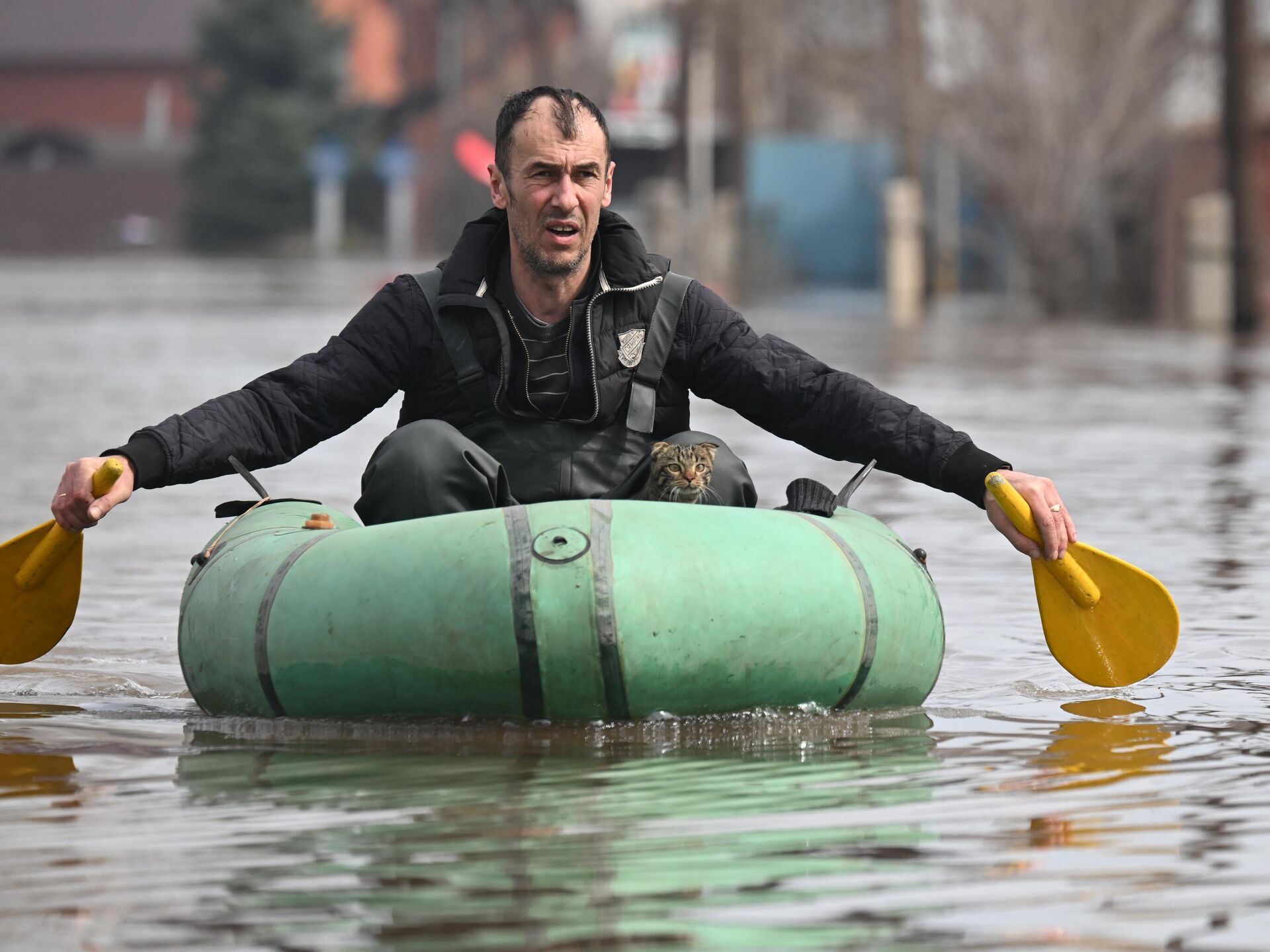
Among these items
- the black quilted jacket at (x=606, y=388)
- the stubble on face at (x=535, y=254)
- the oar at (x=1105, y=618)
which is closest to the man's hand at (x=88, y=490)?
the black quilted jacket at (x=606, y=388)

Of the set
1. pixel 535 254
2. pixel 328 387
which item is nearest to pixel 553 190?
pixel 535 254

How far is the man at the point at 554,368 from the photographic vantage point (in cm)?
612

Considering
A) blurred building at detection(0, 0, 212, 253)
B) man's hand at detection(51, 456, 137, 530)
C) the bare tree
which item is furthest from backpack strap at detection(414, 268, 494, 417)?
blurred building at detection(0, 0, 212, 253)

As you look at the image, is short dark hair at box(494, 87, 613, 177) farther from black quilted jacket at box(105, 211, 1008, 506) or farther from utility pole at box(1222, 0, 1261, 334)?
utility pole at box(1222, 0, 1261, 334)

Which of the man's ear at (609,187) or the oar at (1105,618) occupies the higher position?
the man's ear at (609,187)

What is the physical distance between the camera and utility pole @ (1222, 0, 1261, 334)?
24.6 metres

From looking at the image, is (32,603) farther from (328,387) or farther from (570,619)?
(570,619)

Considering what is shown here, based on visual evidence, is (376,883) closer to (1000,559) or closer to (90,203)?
(1000,559)

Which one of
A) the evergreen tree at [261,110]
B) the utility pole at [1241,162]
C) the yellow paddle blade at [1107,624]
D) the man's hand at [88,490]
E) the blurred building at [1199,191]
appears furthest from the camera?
the evergreen tree at [261,110]

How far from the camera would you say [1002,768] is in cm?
519

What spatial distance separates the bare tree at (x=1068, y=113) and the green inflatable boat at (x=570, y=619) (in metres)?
26.8

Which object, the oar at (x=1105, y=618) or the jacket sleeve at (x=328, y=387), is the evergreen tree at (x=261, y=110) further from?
the oar at (x=1105, y=618)

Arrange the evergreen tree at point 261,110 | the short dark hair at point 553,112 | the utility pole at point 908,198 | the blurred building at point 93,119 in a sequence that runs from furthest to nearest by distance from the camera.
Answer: the blurred building at point 93,119 < the evergreen tree at point 261,110 < the utility pole at point 908,198 < the short dark hair at point 553,112

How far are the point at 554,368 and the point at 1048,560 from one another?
48.3 inches
